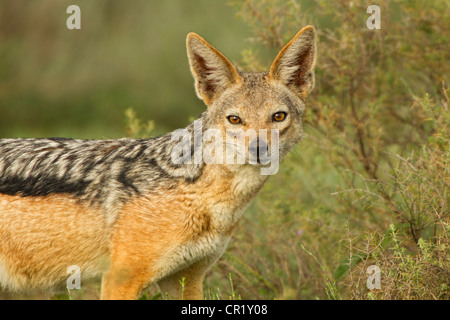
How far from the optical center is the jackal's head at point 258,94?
4770 millimetres

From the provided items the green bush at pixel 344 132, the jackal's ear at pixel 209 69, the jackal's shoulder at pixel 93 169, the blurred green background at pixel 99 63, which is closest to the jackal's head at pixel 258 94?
the jackal's ear at pixel 209 69

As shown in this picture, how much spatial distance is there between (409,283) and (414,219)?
3.21 feet

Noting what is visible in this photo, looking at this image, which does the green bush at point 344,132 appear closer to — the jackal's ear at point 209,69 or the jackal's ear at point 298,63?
the jackal's ear at point 298,63

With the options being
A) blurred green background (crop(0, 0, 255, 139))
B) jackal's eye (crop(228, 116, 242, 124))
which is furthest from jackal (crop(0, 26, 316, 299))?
blurred green background (crop(0, 0, 255, 139))

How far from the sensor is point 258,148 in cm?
463

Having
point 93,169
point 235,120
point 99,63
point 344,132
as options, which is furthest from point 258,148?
point 99,63

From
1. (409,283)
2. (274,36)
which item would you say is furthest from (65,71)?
(409,283)

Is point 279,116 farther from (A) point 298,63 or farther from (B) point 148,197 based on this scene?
(B) point 148,197

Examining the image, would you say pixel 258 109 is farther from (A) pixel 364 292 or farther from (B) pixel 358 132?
(B) pixel 358 132

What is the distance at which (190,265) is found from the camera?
17.2 ft

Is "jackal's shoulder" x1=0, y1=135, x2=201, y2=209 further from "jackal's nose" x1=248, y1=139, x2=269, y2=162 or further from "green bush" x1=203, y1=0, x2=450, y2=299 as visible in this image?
"green bush" x1=203, y1=0, x2=450, y2=299

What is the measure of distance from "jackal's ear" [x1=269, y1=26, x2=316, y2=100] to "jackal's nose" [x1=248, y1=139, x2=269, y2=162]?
2.33 ft

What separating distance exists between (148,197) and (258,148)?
936mm

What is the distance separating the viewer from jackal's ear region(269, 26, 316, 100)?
4992mm
